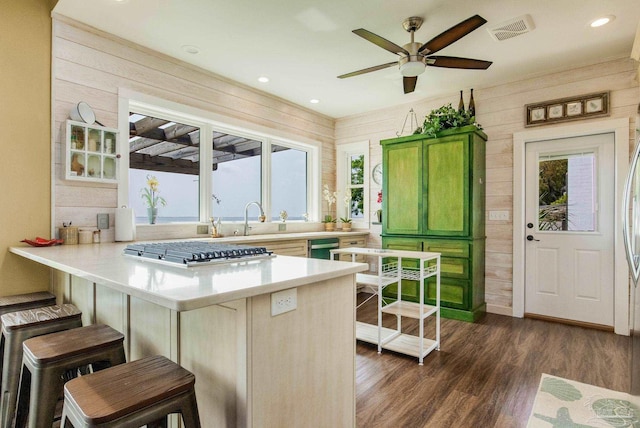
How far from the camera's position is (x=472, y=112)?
4.15 metres

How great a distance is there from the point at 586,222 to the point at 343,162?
10.6ft

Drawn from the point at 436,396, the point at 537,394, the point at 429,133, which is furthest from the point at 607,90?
the point at 436,396

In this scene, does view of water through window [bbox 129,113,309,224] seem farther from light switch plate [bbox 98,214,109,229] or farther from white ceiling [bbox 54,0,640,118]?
white ceiling [bbox 54,0,640,118]

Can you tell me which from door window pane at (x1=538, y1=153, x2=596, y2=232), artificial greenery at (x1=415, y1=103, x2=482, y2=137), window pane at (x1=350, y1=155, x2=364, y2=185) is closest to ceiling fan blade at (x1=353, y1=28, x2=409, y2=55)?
artificial greenery at (x1=415, y1=103, x2=482, y2=137)

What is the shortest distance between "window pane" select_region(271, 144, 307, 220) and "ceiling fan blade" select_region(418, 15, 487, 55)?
260cm

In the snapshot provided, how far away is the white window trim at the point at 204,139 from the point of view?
3.10 m

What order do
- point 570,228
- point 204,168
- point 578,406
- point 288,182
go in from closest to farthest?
point 578,406 → point 570,228 → point 204,168 → point 288,182

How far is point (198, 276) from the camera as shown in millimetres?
1246

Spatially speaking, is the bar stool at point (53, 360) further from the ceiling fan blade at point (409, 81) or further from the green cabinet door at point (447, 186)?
the green cabinet door at point (447, 186)

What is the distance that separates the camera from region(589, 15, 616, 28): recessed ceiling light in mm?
2734

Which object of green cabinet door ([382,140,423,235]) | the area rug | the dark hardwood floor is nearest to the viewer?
the area rug

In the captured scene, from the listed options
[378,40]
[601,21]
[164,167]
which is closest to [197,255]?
[378,40]

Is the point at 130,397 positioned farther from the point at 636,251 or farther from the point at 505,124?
the point at 505,124

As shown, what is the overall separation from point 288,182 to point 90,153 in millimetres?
2658
